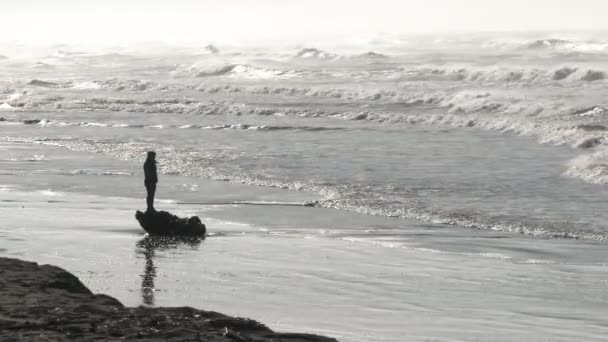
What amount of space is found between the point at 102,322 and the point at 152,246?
6.55 metres

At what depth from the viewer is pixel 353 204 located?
64.6 ft

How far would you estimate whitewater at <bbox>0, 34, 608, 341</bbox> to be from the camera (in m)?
11.2

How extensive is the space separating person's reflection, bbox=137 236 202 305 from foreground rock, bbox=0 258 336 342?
2.46m

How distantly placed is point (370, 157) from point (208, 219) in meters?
10.9

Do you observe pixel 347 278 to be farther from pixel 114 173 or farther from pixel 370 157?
pixel 370 157

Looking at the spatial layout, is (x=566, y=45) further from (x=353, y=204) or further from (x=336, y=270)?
(x=336, y=270)

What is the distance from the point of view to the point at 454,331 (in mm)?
9930

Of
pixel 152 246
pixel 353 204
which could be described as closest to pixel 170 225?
pixel 152 246

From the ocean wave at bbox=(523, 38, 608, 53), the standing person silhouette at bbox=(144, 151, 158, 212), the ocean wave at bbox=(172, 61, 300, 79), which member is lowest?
the standing person silhouette at bbox=(144, 151, 158, 212)

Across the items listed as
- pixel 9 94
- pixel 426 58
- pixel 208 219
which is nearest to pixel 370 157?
pixel 208 219

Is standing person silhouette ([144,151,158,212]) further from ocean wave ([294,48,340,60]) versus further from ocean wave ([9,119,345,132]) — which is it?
ocean wave ([294,48,340,60])

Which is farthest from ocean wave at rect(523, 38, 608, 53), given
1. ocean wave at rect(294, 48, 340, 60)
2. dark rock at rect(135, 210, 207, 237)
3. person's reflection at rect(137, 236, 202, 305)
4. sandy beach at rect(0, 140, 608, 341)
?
person's reflection at rect(137, 236, 202, 305)

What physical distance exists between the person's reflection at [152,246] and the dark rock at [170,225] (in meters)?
0.18

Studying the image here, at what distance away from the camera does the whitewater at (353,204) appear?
11.2 metres
